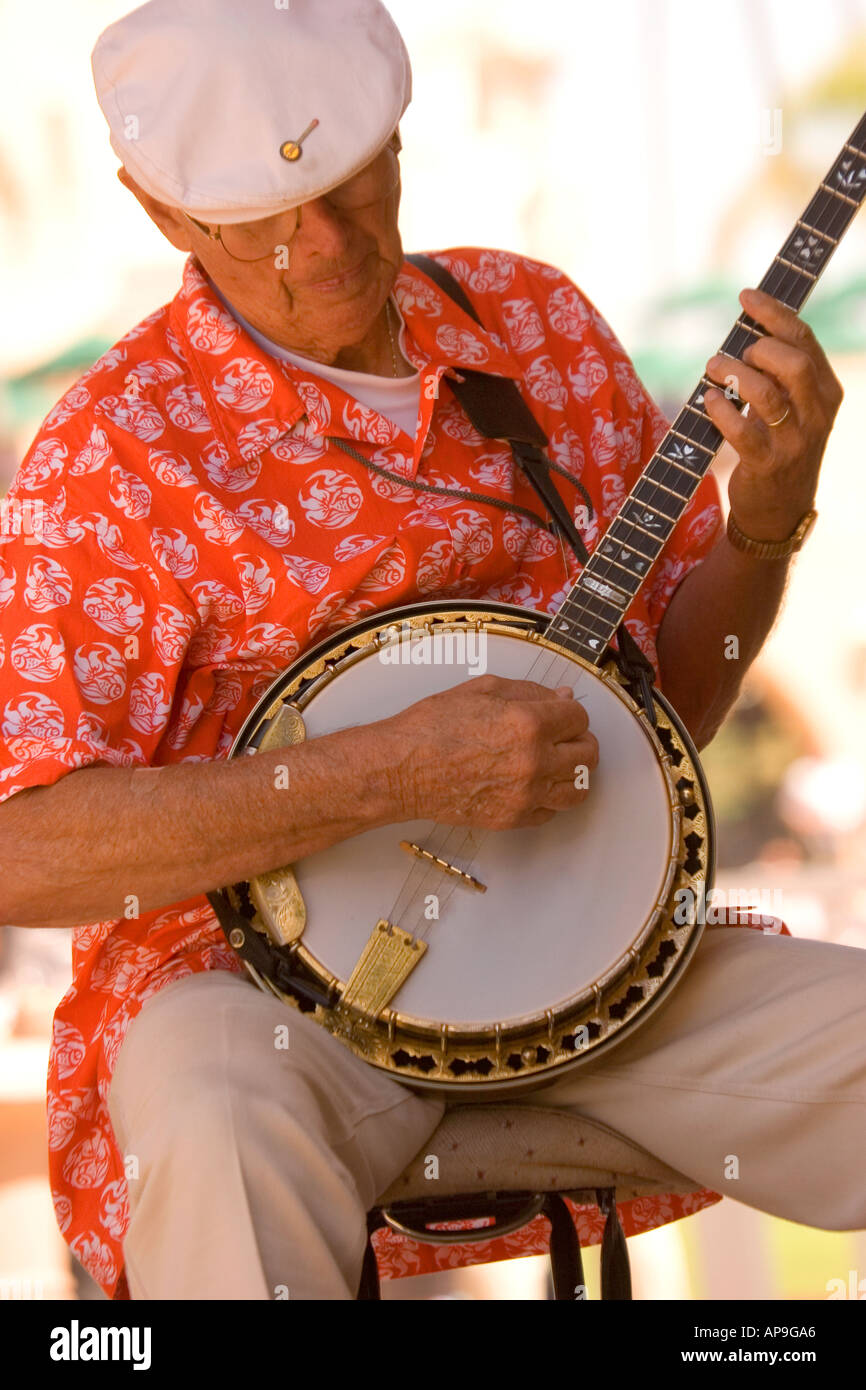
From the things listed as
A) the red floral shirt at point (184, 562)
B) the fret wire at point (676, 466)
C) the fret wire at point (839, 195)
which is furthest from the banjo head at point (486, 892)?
the fret wire at point (839, 195)

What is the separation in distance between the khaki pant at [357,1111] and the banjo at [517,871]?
0.06 metres

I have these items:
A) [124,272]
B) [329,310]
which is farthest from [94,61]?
[124,272]

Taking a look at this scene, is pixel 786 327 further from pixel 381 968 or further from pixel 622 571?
pixel 381 968

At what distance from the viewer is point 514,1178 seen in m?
1.41

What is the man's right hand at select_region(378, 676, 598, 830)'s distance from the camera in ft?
4.51

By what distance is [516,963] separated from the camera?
141 cm

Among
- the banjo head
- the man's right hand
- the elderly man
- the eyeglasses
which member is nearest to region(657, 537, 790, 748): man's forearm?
the elderly man

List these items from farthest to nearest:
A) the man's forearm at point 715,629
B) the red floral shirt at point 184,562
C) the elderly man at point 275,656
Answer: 1. the man's forearm at point 715,629
2. the red floral shirt at point 184,562
3. the elderly man at point 275,656

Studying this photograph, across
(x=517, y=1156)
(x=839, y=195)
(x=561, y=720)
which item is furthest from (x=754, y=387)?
(x=517, y=1156)

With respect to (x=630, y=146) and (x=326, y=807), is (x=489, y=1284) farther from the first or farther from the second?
(x=630, y=146)

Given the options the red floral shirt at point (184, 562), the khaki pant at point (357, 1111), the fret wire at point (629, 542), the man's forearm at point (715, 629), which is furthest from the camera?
the man's forearm at point (715, 629)

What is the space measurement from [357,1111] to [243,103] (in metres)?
0.96

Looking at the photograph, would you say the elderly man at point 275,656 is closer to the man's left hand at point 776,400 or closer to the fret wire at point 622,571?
the man's left hand at point 776,400

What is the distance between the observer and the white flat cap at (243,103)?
1.42 m
